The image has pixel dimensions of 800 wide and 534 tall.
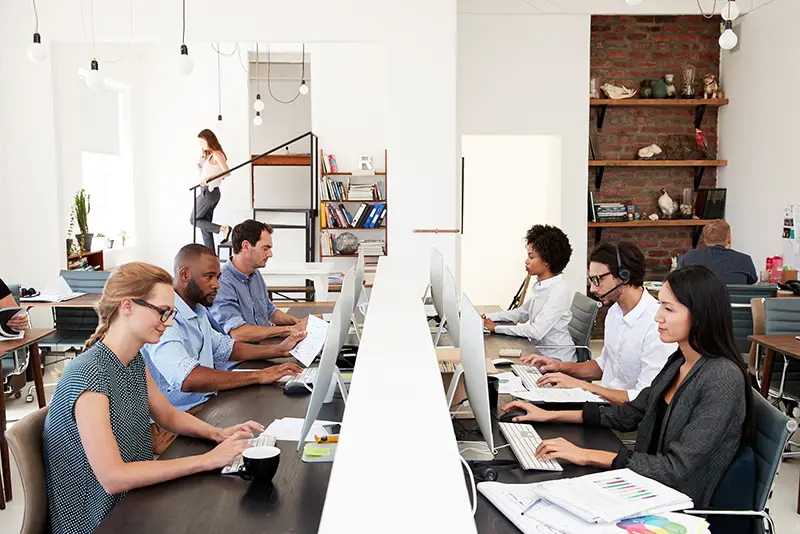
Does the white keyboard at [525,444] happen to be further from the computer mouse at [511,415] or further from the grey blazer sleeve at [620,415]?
the grey blazer sleeve at [620,415]

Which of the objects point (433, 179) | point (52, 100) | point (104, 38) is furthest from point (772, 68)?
point (52, 100)

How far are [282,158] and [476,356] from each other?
8.49 metres

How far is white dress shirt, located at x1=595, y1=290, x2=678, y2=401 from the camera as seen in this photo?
303 centimetres

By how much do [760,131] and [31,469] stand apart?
667 centimetres

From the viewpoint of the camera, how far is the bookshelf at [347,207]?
29.2 ft

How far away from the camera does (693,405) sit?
2092mm

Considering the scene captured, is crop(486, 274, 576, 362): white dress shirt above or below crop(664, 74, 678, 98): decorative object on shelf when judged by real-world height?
below

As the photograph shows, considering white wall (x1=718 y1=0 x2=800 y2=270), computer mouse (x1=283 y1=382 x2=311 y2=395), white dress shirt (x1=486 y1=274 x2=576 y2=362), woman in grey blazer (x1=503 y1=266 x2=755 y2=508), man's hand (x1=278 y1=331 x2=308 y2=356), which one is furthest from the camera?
white wall (x1=718 y1=0 x2=800 y2=270)

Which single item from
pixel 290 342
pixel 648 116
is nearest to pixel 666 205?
pixel 648 116

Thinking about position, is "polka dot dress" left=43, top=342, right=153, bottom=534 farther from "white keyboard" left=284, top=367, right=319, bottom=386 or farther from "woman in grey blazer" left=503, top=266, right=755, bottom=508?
"woman in grey blazer" left=503, top=266, right=755, bottom=508

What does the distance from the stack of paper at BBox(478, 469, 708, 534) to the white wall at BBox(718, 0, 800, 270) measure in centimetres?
543

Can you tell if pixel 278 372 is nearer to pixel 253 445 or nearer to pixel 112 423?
pixel 253 445

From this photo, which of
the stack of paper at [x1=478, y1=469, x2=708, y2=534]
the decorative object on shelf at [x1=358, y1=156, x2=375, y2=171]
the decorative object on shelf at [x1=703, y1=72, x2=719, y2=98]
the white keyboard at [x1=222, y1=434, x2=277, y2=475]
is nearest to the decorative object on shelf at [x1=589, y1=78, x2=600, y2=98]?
the decorative object on shelf at [x1=703, y1=72, x2=719, y2=98]

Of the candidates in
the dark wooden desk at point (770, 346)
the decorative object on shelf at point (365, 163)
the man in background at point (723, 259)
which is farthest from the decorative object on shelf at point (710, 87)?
the dark wooden desk at point (770, 346)
